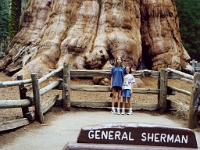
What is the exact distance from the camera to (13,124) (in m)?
7.59

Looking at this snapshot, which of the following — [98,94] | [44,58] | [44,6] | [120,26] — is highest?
[44,6]

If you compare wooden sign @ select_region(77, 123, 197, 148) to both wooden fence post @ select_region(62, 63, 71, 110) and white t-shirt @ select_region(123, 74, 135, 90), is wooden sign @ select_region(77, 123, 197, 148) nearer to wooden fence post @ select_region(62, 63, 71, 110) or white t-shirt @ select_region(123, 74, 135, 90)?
white t-shirt @ select_region(123, 74, 135, 90)

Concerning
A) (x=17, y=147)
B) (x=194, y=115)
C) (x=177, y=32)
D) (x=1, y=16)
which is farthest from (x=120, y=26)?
(x=1, y=16)

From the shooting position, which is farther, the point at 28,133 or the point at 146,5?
the point at 146,5

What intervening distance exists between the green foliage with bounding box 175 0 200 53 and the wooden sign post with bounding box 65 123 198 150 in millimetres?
29928

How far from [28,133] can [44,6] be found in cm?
1249

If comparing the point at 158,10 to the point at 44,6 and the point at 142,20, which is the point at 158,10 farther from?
the point at 44,6

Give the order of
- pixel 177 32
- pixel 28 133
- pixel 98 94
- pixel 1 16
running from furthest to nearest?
pixel 1 16 → pixel 177 32 → pixel 98 94 → pixel 28 133

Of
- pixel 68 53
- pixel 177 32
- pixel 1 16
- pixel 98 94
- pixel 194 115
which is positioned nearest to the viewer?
pixel 194 115

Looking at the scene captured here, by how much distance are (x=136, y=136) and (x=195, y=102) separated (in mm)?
6677

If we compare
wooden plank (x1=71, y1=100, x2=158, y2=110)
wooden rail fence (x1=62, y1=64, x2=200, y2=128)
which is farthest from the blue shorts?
wooden plank (x1=71, y1=100, x2=158, y2=110)

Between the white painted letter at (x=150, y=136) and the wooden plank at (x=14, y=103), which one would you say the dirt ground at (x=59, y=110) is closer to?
the wooden plank at (x=14, y=103)

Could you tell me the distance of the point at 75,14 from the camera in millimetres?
16141

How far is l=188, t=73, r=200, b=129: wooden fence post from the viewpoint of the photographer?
8227mm
